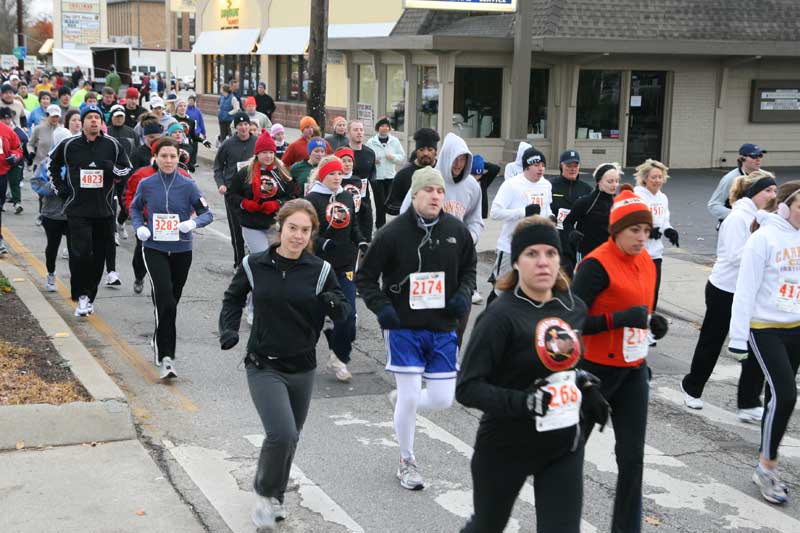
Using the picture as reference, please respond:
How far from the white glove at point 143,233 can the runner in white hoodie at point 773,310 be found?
463 centimetres

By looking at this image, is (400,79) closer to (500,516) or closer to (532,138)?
(532,138)

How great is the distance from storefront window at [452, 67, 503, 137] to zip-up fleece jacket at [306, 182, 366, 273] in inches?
659

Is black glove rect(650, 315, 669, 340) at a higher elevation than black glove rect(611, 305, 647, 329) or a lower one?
lower

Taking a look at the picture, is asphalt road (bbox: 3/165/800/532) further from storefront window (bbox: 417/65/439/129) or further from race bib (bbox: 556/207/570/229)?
storefront window (bbox: 417/65/439/129)

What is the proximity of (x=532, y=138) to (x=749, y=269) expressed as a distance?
1932 cm

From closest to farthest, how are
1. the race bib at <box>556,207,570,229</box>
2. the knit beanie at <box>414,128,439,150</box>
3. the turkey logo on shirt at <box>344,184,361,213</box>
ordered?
the turkey logo on shirt at <box>344,184,361,213</box>
the knit beanie at <box>414,128,439,150</box>
the race bib at <box>556,207,570,229</box>

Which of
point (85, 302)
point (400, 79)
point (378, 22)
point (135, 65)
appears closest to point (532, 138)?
point (400, 79)

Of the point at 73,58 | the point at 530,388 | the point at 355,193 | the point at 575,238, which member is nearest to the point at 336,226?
the point at 355,193

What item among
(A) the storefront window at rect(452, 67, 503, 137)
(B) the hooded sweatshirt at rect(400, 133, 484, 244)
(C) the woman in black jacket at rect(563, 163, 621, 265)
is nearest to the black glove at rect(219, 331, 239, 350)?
(B) the hooded sweatshirt at rect(400, 133, 484, 244)

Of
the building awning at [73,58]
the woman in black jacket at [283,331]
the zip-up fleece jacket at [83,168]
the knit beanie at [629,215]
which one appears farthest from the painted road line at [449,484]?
the building awning at [73,58]

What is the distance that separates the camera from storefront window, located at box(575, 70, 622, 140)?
25469 mm

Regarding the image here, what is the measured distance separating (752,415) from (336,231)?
3.63 meters

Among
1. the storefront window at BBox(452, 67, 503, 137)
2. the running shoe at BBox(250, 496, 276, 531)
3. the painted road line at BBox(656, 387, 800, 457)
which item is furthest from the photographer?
the storefront window at BBox(452, 67, 503, 137)

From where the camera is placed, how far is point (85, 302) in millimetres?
10438
